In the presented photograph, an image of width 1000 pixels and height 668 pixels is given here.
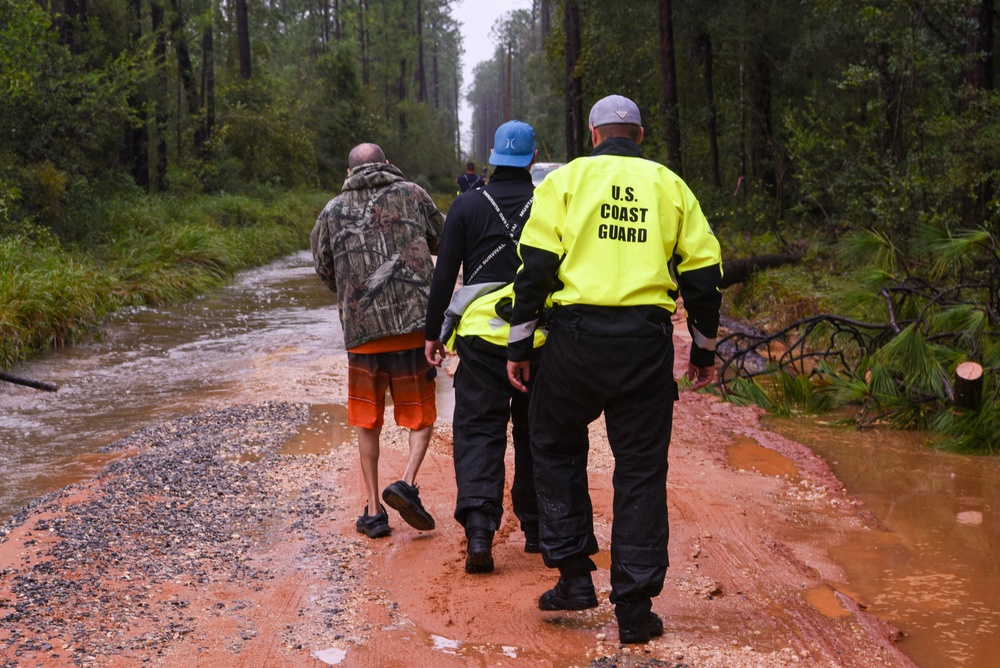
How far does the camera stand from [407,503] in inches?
201

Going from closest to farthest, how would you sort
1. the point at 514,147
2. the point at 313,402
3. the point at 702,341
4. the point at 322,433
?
the point at 702,341
the point at 514,147
the point at 322,433
the point at 313,402

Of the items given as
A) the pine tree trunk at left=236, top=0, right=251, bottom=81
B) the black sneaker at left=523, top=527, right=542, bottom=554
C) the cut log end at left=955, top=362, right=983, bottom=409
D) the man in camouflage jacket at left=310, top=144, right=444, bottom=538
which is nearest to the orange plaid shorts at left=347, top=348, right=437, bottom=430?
the man in camouflage jacket at left=310, top=144, right=444, bottom=538

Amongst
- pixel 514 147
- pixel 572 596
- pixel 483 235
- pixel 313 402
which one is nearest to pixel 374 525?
pixel 572 596

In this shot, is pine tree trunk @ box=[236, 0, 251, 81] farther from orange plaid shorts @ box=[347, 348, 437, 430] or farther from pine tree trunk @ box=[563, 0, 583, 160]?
orange plaid shorts @ box=[347, 348, 437, 430]

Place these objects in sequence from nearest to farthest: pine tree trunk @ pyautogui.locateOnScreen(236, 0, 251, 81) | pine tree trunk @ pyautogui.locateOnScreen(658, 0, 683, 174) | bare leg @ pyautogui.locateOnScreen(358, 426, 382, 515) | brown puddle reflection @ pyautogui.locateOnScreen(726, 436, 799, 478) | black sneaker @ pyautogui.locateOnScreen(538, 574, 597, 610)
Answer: black sneaker @ pyautogui.locateOnScreen(538, 574, 597, 610) < bare leg @ pyautogui.locateOnScreen(358, 426, 382, 515) < brown puddle reflection @ pyautogui.locateOnScreen(726, 436, 799, 478) < pine tree trunk @ pyautogui.locateOnScreen(658, 0, 683, 174) < pine tree trunk @ pyautogui.locateOnScreen(236, 0, 251, 81)

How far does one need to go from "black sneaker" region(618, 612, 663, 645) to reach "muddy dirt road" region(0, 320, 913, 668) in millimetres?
43

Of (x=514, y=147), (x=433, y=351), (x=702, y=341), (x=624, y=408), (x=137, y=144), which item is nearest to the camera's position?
(x=624, y=408)

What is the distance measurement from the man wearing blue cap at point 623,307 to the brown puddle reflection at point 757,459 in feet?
10.3

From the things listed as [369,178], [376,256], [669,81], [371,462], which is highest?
[669,81]

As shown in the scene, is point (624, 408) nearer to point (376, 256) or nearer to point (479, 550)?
point (479, 550)

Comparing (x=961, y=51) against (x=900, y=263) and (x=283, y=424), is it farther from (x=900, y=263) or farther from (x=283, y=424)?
(x=283, y=424)

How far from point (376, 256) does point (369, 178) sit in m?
0.40

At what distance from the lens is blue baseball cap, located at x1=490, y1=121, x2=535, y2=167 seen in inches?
187

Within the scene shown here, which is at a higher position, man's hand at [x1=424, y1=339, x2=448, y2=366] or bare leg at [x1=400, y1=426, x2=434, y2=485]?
man's hand at [x1=424, y1=339, x2=448, y2=366]
